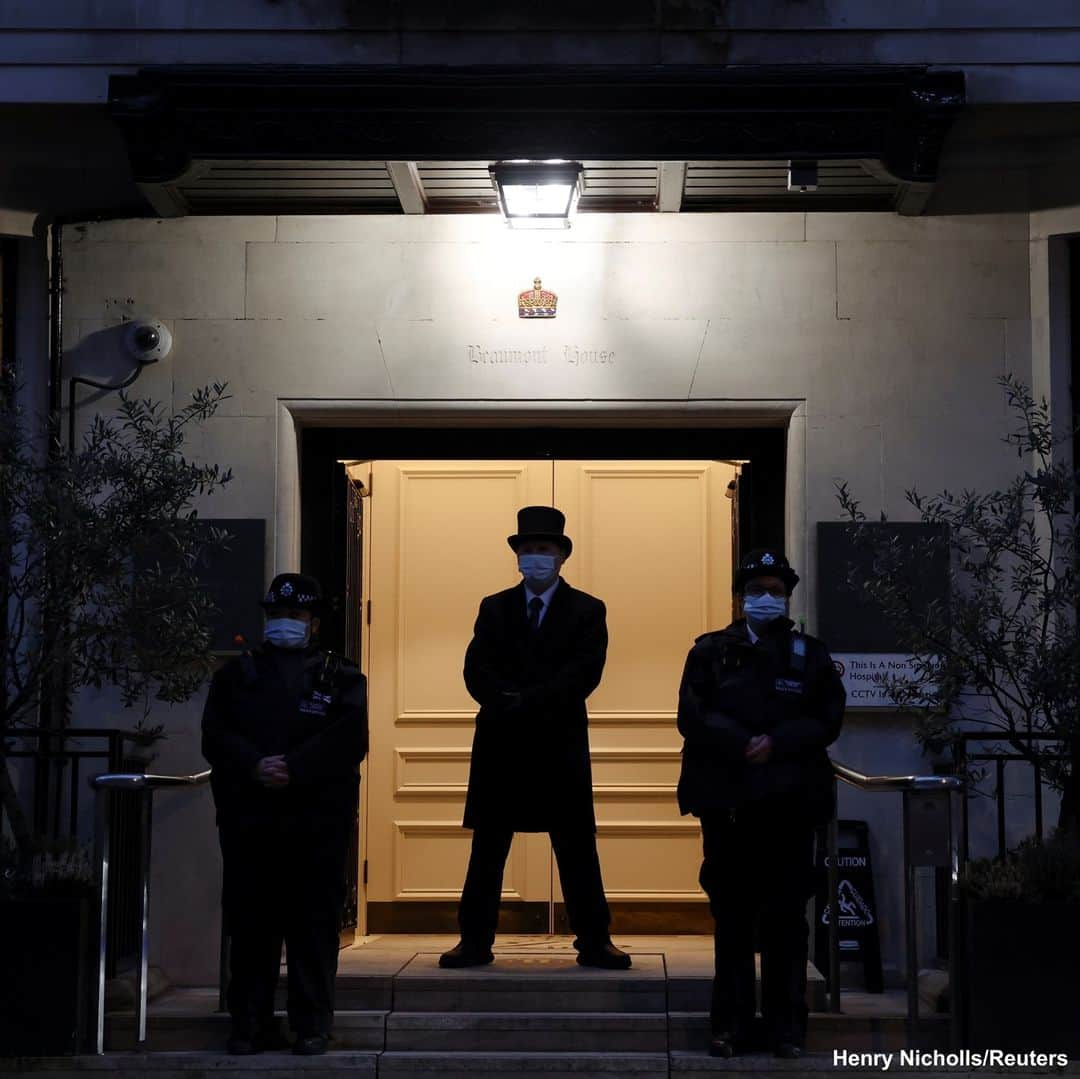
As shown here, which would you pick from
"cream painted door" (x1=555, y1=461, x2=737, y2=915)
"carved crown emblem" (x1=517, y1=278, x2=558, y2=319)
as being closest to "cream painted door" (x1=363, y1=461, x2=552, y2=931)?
"cream painted door" (x1=555, y1=461, x2=737, y2=915)

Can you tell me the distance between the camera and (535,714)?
25.8 feet

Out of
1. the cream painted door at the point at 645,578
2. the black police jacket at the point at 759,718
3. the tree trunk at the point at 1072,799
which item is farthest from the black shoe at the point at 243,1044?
the cream painted door at the point at 645,578

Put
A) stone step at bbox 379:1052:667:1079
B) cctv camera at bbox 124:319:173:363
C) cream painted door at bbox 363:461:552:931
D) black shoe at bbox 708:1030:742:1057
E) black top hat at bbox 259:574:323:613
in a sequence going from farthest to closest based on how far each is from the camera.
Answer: cream painted door at bbox 363:461:552:931, cctv camera at bbox 124:319:173:363, black top hat at bbox 259:574:323:613, stone step at bbox 379:1052:667:1079, black shoe at bbox 708:1030:742:1057

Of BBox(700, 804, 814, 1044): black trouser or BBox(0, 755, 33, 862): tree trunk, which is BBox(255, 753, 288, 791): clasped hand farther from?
BBox(700, 804, 814, 1044): black trouser

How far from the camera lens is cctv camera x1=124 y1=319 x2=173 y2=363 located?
905cm

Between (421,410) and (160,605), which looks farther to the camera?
(421,410)

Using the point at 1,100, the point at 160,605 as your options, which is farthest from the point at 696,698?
the point at 1,100

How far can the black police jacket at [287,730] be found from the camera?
6.92 m

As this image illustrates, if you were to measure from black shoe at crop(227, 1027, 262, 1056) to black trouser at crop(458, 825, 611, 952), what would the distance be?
1.22 metres

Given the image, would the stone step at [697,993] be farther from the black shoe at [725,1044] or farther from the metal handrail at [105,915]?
the metal handrail at [105,915]

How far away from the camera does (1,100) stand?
824 cm

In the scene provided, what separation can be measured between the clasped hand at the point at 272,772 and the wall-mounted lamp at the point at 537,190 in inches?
120

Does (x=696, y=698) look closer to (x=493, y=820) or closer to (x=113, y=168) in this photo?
(x=493, y=820)

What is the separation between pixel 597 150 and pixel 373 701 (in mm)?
3494
